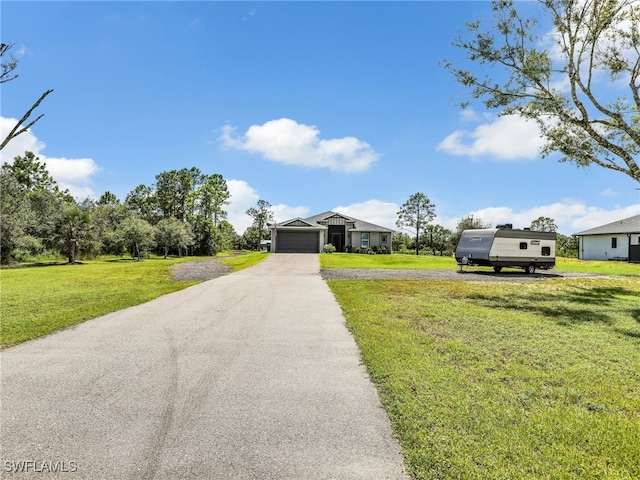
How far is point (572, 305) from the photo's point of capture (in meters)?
10.6

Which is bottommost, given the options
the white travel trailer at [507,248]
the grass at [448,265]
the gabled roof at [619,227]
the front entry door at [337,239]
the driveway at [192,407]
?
the driveway at [192,407]

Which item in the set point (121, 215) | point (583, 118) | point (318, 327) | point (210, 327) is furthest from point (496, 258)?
point (121, 215)

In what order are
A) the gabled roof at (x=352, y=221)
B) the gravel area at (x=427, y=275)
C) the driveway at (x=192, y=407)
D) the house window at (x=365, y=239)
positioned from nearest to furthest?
1. the driveway at (x=192, y=407)
2. the gravel area at (x=427, y=275)
3. the gabled roof at (x=352, y=221)
4. the house window at (x=365, y=239)

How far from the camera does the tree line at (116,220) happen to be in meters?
31.4

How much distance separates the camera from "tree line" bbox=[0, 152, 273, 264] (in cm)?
3144

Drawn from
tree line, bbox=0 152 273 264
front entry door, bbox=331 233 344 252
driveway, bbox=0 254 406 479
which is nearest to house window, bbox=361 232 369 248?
front entry door, bbox=331 233 344 252

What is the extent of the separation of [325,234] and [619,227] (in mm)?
29404

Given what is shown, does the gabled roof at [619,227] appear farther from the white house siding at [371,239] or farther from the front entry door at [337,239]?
the front entry door at [337,239]

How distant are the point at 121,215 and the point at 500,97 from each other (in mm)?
48583

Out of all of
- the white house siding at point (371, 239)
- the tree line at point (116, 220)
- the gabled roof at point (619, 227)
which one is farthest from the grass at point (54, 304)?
the gabled roof at point (619, 227)

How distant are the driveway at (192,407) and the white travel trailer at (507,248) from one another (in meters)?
15.6

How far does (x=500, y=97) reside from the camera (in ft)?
47.0

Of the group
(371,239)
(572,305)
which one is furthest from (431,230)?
(572,305)

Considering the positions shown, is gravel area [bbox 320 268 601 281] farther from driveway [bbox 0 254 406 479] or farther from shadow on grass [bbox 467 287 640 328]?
driveway [bbox 0 254 406 479]
